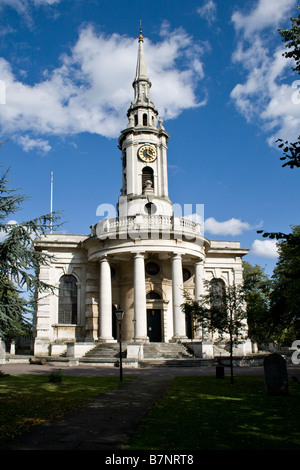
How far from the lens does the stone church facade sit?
1276 inches

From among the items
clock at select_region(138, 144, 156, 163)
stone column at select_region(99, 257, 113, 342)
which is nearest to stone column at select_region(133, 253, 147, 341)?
stone column at select_region(99, 257, 113, 342)

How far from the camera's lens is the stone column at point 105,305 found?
32719 mm

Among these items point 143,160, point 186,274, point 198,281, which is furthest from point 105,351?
point 143,160

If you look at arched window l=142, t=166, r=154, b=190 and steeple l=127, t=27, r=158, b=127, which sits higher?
steeple l=127, t=27, r=158, b=127

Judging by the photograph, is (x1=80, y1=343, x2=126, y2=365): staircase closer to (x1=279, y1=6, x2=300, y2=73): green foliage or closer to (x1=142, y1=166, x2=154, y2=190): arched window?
(x1=142, y1=166, x2=154, y2=190): arched window

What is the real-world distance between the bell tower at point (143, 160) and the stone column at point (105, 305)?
21.5ft

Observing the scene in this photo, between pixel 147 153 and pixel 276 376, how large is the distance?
30181 millimetres

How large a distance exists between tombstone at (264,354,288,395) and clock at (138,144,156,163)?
96.4 ft

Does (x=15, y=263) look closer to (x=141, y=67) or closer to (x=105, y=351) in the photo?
(x=105, y=351)

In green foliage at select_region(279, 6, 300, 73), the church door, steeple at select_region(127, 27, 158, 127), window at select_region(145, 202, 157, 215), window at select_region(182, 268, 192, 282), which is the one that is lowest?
the church door

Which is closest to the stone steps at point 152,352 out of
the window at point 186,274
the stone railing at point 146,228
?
the stone railing at point 146,228

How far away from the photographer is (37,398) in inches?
502
